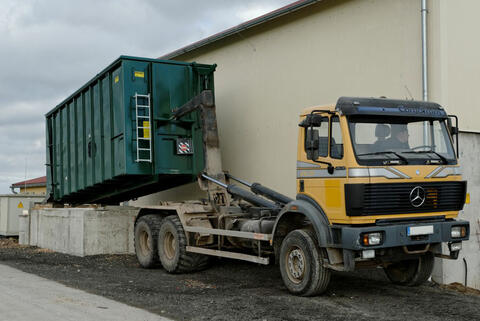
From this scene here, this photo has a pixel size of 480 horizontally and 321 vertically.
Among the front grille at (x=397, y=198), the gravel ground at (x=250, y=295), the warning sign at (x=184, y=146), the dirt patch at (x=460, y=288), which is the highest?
the warning sign at (x=184, y=146)

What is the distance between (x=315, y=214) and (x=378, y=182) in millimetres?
1044

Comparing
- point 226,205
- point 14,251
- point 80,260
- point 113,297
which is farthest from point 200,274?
point 14,251

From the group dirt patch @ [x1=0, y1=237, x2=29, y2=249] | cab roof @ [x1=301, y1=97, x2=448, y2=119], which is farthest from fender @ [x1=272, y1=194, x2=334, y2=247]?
dirt patch @ [x1=0, y1=237, x2=29, y2=249]

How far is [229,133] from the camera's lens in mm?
15195

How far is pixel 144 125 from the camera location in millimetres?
12516

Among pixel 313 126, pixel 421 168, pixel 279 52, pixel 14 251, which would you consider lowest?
pixel 14 251

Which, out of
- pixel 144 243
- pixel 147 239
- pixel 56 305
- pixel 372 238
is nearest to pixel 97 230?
pixel 144 243

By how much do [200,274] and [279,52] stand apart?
553 cm

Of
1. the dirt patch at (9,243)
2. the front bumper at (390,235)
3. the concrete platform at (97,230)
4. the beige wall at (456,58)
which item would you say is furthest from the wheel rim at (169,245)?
the dirt patch at (9,243)

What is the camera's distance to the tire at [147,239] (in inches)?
471

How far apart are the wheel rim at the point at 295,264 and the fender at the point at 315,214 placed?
1.65 ft

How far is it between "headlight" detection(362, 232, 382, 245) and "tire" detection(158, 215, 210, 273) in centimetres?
444

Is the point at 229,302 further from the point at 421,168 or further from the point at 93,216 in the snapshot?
the point at 93,216

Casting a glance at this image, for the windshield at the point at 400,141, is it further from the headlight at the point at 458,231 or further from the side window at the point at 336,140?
the headlight at the point at 458,231
